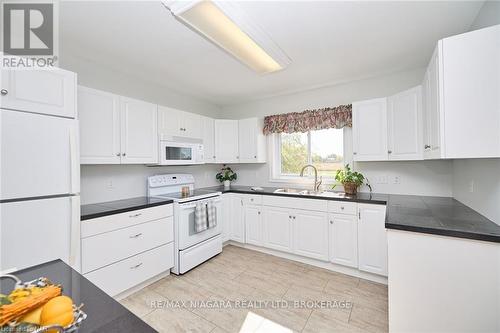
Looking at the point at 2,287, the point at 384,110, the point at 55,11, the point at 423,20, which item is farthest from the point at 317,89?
the point at 2,287

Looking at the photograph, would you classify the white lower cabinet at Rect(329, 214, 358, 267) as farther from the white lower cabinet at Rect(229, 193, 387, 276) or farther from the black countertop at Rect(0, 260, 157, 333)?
the black countertop at Rect(0, 260, 157, 333)

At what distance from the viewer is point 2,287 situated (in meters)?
0.83

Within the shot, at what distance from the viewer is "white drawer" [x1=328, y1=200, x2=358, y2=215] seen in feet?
8.30

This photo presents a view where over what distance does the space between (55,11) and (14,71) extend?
1.96 feet

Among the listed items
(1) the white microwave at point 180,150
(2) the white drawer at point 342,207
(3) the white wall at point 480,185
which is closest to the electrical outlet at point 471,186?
(3) the white wall at point 480,185

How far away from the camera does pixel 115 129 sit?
2.40 meters

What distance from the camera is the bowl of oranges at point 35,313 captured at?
1.66 ft

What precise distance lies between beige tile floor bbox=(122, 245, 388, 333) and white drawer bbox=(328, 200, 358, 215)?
77 cm

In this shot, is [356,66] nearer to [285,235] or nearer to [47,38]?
[285,235]

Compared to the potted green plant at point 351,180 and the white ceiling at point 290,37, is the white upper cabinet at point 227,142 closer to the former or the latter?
the white ceiling at point 290,37

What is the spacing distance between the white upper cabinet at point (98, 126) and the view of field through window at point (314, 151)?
8.30 feet

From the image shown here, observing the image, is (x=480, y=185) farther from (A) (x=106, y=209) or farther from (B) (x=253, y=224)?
(A) (x=106, y=209)

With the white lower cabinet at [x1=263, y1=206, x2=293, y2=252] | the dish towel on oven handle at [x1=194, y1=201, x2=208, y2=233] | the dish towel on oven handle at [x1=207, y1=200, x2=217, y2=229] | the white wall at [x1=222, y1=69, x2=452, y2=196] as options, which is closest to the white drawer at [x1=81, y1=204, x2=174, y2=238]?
the dish towel on oven handle at [x1=194, y1=201, x2=208, y2=233]

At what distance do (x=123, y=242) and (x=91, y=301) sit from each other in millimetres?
1612
